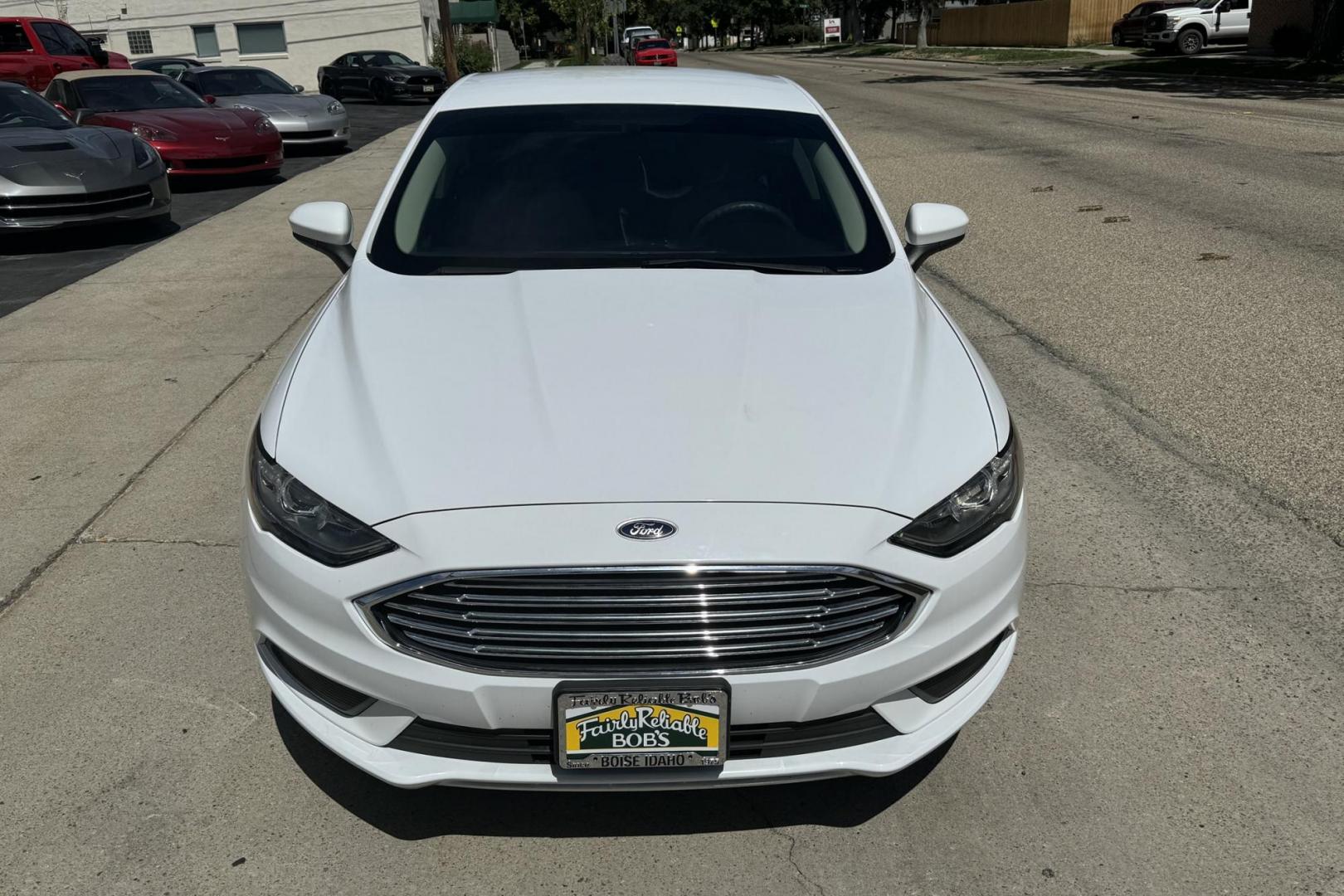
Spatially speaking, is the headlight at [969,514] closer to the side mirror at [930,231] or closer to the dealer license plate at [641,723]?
the dealer license plate at [641,723]

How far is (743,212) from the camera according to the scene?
3867mm

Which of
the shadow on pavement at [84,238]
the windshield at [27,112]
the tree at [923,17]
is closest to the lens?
the shadow on pavement at [84,238]

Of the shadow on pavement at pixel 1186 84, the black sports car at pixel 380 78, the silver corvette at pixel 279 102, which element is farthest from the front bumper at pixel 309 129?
the shadow on pavement at pixel 1186 84

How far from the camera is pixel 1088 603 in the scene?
3734 mm

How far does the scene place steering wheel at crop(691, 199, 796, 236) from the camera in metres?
3.83

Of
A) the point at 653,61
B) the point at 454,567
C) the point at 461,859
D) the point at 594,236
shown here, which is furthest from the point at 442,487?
the point at 653,61

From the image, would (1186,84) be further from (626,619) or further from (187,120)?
(626,619)

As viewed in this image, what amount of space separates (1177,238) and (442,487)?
7.85m

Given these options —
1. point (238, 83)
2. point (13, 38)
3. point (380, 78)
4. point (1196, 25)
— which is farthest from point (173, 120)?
point (1196, 25)

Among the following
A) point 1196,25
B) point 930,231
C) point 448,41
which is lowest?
point 1196,25

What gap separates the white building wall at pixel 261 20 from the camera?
39.1 meters

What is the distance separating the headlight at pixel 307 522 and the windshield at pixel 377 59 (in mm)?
29914

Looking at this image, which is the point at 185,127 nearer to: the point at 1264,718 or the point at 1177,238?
the point at 1177,238

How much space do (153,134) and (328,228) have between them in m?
10.9
